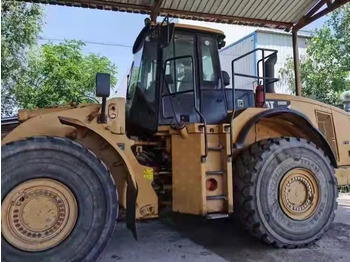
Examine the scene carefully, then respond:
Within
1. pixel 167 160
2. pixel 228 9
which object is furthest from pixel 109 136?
pixel 228 9

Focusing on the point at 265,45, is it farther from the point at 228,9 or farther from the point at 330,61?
the point at 228,9

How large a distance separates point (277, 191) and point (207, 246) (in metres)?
1.03

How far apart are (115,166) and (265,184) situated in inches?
63.4

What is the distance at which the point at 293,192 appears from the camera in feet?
13.6

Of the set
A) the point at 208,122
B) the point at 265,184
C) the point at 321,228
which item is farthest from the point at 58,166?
the point at 321,228

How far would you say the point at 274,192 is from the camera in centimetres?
400

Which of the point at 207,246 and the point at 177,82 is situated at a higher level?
the point at 177,82

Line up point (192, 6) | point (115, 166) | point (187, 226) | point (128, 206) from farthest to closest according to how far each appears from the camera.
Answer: point (192, 6)
point (187, 226)
point (115, 166)
point (128, 206)

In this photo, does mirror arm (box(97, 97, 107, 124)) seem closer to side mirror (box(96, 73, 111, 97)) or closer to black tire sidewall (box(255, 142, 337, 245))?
side mirror (box(96, 73, 111, 97))

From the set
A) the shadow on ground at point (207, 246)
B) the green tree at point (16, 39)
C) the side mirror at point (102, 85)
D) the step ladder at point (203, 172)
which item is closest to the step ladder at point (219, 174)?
the step ladder at point (203, 172)

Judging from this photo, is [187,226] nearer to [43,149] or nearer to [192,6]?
[43,149]

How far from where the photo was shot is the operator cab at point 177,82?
4105 mm

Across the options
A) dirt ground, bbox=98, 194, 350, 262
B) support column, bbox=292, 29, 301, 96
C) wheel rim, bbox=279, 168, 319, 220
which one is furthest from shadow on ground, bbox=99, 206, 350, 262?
support column, bbox=292, 29, 301, 96

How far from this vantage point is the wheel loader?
3.09 meters
